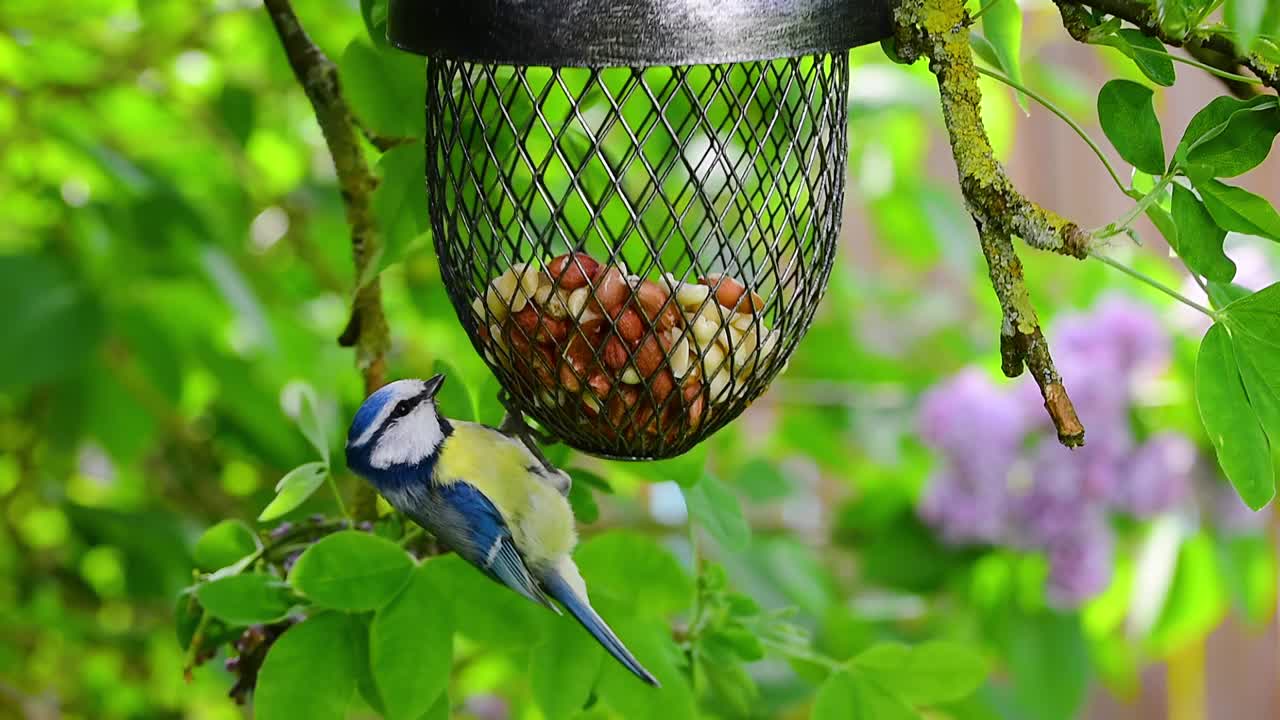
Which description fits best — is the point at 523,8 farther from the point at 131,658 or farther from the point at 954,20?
the point at 131,658

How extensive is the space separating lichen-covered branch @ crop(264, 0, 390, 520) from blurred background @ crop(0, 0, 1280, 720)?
14.7 inches

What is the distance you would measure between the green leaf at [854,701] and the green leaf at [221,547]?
314mm

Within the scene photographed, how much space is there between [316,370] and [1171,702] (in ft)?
5.72

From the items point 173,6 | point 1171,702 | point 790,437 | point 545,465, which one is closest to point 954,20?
point 545,465

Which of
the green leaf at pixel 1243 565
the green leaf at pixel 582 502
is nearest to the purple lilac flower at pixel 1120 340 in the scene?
the green leaf at pixel 1243 565

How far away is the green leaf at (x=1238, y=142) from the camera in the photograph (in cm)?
56

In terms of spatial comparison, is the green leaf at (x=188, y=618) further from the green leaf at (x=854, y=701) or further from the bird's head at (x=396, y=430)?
the green leaf at (x=854, y=701)

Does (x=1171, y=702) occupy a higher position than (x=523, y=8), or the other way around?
(x=523, y=8)

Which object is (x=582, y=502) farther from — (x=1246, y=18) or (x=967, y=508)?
(x=967, y=508)

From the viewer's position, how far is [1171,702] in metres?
2.47

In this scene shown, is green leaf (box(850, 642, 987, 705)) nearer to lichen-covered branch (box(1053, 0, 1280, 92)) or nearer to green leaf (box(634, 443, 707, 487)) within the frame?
green leaf (box(634, 443, 707, 487))

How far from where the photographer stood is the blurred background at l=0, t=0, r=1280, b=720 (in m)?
1.29

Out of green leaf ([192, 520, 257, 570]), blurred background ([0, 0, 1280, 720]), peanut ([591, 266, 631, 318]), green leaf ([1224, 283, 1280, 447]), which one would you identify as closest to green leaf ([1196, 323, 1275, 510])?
green leaf ([1224, 283, 1280, 447])

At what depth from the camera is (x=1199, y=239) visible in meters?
→ 0.58
